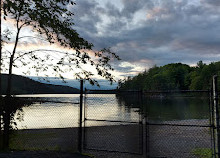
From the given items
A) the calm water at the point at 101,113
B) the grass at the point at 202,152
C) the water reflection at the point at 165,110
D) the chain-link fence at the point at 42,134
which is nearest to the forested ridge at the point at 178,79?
the water reflection at the point at 165,110

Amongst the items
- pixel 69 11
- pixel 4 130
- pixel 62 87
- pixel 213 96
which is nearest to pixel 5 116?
pixel 4 130

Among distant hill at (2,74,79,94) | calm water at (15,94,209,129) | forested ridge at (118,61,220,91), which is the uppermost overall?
forested ridge at (118,61,220,91)

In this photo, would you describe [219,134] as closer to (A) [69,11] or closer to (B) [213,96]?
(B) [213,96]

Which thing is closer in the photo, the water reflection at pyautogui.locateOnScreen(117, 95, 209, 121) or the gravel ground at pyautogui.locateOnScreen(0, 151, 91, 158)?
the gravel ground at pyautogui.locateOnScreen(0, 151, 91, 158)

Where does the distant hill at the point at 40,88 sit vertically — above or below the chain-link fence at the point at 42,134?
above

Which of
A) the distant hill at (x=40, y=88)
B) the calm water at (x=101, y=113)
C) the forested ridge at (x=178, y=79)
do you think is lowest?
the calm water at (x=101, y=113)

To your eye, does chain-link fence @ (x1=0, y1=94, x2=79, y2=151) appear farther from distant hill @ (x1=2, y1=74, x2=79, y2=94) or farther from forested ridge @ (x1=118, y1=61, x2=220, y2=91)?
forested ridge @ (x1=118, y1=61, x2=220, y2=91)

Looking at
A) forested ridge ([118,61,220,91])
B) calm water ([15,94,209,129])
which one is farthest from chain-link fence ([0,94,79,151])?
forested ridge ([118,61,220,91])

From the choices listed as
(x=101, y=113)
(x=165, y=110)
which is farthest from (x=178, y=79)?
(x=101, y=113)

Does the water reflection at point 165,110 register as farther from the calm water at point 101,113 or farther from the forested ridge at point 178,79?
the forested ridge at point 178,79

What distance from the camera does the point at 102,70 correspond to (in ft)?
29.2

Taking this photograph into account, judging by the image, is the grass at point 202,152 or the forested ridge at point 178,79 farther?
the forested ridge at point 178,79

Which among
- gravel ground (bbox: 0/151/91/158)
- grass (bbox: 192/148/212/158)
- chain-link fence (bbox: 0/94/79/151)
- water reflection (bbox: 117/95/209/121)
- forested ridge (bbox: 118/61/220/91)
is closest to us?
gravel ground (bbox: 0/151/91/158)

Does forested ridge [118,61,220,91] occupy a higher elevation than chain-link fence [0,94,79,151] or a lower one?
higher
